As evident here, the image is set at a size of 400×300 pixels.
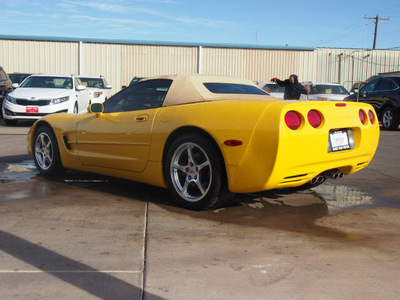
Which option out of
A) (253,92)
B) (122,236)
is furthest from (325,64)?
(122,236)

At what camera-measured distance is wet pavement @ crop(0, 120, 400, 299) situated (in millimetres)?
2693

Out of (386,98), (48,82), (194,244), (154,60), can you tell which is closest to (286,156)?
(194,244)

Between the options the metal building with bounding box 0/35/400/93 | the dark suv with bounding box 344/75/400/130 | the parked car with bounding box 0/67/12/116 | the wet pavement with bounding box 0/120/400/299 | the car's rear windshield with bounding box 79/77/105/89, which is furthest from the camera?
the metal building with bounding box 0/35/400/93

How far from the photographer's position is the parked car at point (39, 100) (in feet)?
42.7

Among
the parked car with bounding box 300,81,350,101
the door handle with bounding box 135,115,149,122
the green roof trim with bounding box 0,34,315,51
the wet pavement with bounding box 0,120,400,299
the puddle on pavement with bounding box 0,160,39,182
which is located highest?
the green roof trim with bounding box 0,34,315,51

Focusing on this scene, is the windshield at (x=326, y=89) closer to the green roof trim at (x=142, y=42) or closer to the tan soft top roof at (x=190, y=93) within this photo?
the green roof trim at (x=142, y=42)

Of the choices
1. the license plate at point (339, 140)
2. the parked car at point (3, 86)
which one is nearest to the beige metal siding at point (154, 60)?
the parked car at point (3, 86)

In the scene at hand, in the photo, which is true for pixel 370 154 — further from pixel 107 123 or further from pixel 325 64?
pixel 325 64

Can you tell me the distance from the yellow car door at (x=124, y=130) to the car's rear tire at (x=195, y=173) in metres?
0.36

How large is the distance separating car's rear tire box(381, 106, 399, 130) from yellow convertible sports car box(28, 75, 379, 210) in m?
9.49

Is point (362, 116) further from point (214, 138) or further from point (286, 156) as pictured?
point (214, 138)

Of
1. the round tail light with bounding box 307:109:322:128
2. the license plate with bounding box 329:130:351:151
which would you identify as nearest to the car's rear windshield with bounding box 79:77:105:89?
the license plate with bounding box 329:130:351:151

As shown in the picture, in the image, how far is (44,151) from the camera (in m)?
6.07

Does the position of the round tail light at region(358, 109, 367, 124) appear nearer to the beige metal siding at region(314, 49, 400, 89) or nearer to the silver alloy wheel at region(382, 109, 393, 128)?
the silver alloy wheel at region(382, 109, 393, 128)
